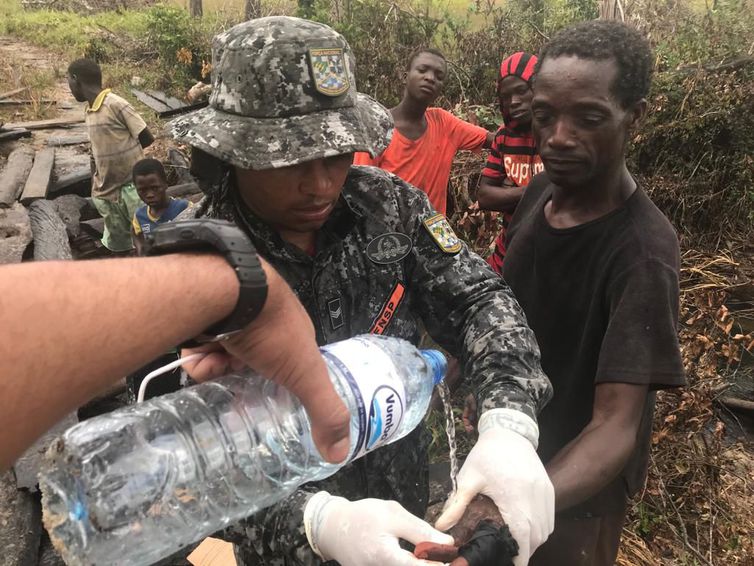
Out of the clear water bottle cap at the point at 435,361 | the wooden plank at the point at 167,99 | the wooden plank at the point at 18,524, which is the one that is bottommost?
the wooden plank at the point at 18,524

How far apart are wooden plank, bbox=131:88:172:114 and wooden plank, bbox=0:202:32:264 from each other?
524 centimetres

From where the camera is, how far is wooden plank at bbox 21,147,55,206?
7711mm

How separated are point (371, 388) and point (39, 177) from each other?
898 centimetres

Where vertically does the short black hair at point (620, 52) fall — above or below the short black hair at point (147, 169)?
above

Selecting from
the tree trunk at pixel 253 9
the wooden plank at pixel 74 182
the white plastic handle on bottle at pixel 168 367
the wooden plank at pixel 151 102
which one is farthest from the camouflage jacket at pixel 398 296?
the tree trunk at pixel 253 9

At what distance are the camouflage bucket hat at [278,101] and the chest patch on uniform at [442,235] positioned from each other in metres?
0.34

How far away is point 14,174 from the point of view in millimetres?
8742

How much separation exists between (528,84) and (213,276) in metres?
3.57

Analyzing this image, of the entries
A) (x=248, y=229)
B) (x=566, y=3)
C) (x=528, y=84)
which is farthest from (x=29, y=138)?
(x=248, y=229)

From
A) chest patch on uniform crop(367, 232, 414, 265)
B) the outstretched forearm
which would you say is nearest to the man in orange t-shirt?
chest patch on uniform crop(367, 232, 414, 265)

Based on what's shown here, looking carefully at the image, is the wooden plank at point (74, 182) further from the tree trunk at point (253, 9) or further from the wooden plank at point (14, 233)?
the tree trunk at point (253, 9)

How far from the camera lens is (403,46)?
8.94 meters

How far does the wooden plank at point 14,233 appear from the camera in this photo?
586 centimetres

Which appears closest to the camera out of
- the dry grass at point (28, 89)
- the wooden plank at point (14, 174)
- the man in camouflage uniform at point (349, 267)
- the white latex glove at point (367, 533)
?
the white latex glove at point (367, 533)
